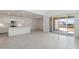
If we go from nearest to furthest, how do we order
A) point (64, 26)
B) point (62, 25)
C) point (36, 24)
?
point (36, 24) < point (64, 26) < point (62, 25)

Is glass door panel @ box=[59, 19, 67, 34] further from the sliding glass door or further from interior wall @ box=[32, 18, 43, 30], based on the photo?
interior wall @ box=[32, 18, 43, 30]

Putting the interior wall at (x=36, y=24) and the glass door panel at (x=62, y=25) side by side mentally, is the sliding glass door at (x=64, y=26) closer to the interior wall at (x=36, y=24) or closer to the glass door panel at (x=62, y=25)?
the glass door panel at (x=62, y=25)

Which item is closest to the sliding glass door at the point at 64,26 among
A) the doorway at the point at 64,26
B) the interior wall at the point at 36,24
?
the doorway at the point at 64,26

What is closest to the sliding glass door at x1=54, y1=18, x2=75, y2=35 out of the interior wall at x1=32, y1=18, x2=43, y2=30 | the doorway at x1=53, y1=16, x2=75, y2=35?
the doorway at x1=53, y1=16, x2=75, y2=35

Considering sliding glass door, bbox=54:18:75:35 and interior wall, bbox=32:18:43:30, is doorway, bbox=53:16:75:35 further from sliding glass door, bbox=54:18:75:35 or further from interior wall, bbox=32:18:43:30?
interior wall, bbox=32:18:43:30

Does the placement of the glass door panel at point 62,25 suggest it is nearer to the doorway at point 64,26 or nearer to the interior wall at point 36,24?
the doorway at point 64,26

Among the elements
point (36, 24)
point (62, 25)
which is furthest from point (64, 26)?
point (36, 24)

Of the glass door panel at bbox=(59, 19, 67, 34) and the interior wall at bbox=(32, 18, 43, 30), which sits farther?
the glass door panel at bbox=(59, 19, 67, 34)

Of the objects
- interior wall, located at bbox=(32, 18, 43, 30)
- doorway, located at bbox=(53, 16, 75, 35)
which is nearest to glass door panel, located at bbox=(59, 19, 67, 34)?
doorway, located at bbox=(53, 16, 75, 35)

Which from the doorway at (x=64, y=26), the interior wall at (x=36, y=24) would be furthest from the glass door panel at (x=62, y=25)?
the interior wall at (x=36, y=24)

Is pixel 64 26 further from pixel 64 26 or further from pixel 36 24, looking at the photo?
pixel 36 24

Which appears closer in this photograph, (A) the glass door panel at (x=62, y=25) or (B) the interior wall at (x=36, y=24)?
(B) the interior wall at (x=36, y=24)
